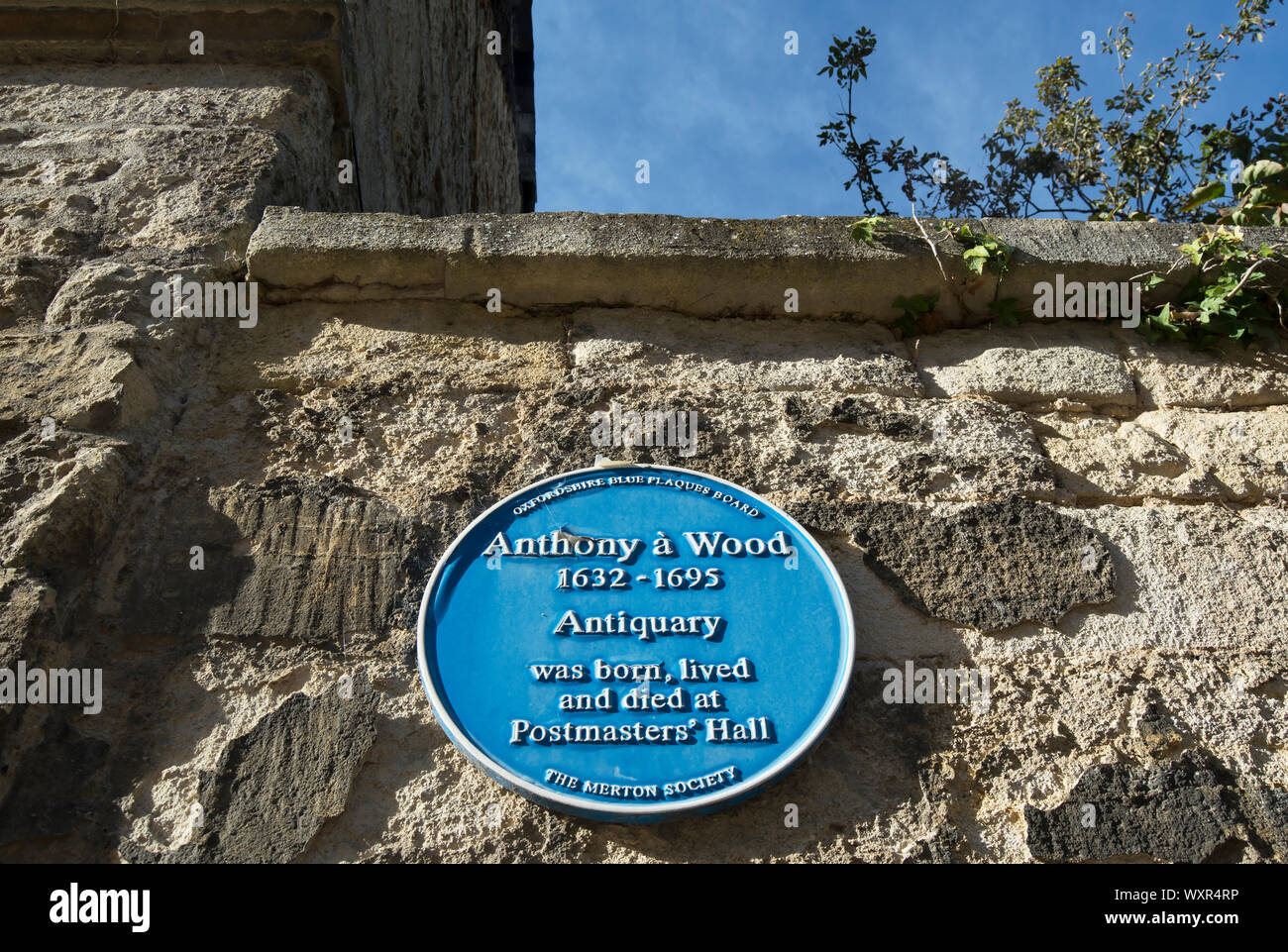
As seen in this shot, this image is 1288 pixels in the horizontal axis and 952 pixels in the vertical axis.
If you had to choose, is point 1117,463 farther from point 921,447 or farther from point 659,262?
point 659,262

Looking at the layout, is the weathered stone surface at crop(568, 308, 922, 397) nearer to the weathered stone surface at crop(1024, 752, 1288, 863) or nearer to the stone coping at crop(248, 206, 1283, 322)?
the stone coping at crop(248, 206, 1283, 322)

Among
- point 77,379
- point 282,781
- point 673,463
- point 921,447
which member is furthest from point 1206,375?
point 77,379

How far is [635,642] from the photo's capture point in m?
1.97

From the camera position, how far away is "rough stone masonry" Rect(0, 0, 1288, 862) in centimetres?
182

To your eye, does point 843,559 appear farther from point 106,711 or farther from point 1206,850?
point 106,711

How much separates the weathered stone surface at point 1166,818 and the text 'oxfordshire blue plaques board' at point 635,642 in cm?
45

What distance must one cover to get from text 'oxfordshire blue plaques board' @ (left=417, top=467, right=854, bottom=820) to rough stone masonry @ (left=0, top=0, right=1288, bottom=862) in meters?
0.08

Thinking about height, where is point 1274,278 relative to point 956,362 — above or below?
above

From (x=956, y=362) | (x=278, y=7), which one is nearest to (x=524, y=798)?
(x=956, y=362)

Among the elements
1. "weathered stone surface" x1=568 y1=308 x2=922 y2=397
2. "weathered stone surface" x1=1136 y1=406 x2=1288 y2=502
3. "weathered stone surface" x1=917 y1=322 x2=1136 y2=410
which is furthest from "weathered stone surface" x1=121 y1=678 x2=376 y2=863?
"weathered stone surface" x1=1136 y1=406 x2=1288 y2=502

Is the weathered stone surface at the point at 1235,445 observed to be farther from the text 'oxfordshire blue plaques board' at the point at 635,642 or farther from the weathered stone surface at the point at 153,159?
the weathered stone surface at the point at 153,159

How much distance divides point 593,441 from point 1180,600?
1.28 m

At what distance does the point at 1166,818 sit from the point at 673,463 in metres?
1.17

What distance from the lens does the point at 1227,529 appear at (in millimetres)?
2260
